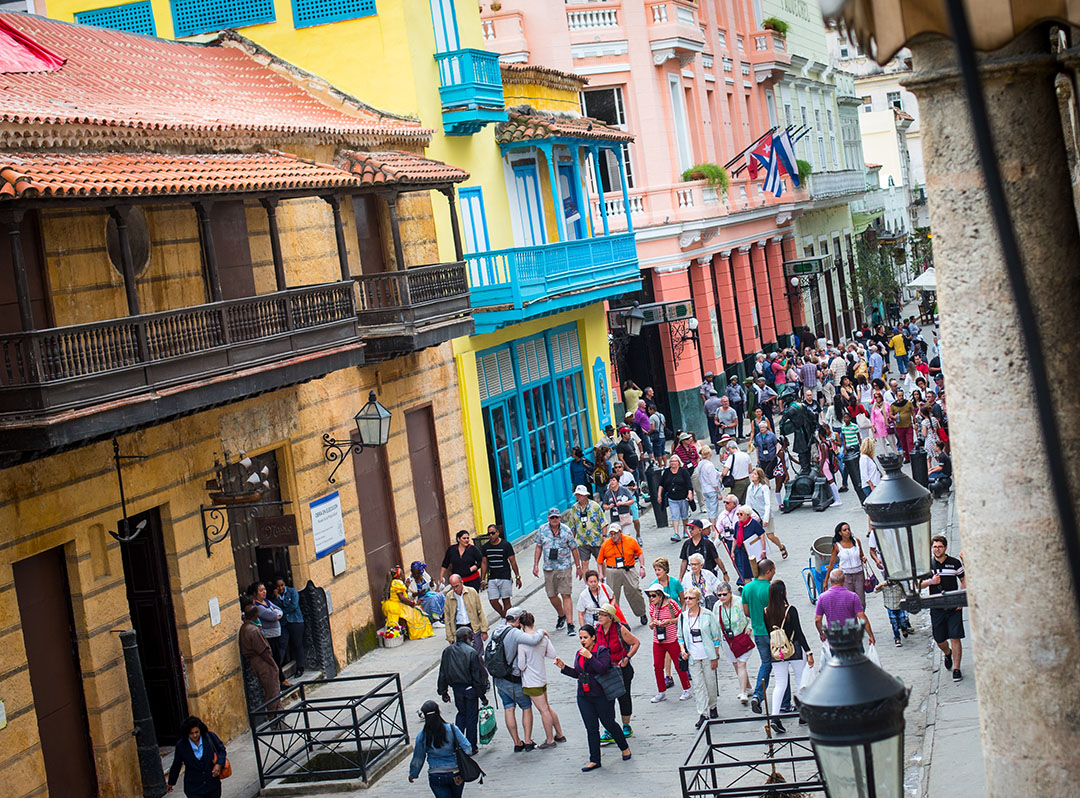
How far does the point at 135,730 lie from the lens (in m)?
14.2

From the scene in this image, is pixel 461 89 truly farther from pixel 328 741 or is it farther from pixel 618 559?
pixel 328 741

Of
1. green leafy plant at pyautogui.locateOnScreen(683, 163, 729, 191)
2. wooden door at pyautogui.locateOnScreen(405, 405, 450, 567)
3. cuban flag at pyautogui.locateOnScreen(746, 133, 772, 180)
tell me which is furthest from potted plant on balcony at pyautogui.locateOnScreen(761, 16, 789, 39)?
wooden door at pyautogui.locateOnScreen(405, 405, 450, 567)

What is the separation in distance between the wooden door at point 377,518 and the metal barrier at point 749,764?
24.0ft

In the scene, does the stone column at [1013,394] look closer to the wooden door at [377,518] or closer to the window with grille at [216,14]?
the wooden door at [377,518]

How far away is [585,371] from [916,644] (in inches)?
588

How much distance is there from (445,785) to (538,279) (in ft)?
45.5

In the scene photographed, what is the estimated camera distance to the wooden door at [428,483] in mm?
22172

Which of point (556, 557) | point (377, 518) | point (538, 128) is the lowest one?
point (556, 557)

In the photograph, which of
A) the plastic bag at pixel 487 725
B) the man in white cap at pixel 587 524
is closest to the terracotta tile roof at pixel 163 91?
the man in white cap at pixel 587 524

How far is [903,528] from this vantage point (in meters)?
7.32

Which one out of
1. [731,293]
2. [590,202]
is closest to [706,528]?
[590,202]

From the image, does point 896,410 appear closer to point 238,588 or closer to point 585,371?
point 585,371

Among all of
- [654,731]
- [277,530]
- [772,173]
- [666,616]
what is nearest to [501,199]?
[277,530]

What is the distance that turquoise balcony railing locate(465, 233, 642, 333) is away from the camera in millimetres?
24078
